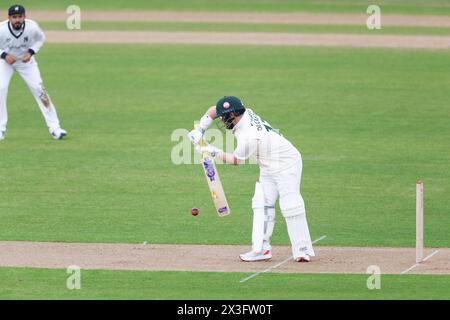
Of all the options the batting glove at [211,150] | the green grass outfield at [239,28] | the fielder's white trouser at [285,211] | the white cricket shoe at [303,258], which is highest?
the green grass outfield at [239,28]

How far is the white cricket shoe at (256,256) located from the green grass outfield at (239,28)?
2471 cm

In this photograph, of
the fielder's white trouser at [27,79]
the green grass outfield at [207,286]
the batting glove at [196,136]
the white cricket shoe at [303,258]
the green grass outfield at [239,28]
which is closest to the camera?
the green grass outfield at [207,286]

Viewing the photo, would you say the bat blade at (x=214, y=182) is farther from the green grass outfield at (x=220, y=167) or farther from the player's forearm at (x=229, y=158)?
the green grass outfield at (x=220, y=167)

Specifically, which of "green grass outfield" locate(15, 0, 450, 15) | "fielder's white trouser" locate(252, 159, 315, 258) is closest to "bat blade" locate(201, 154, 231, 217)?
"fielder's white trouser" locate(252, 159, 315, 258)

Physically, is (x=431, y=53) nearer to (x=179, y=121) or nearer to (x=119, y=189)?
(x=179, y=121)

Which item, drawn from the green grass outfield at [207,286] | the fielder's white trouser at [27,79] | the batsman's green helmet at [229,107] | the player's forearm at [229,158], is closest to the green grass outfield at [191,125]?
the fielder's white trouser at [27,79]

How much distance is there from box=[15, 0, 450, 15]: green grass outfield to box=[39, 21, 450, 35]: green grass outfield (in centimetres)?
414

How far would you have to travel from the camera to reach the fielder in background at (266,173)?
46.0 feet

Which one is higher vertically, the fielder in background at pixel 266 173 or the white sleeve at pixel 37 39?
the white sleeve at pixel 37 39

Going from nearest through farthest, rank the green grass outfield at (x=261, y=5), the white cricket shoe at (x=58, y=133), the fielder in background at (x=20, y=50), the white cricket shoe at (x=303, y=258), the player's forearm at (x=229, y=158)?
the player's forearm at (x=229, y=158), the white cricket shoe at (x=303, y=258), the fielder in background at (x=20, y=50), the white cricket shoe at (x=58, y=133), the green grass outfield at (x=261, y=5)

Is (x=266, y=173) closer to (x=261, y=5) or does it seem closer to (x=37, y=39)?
(x=37, y=39)

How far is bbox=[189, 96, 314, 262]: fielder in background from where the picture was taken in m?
14.0

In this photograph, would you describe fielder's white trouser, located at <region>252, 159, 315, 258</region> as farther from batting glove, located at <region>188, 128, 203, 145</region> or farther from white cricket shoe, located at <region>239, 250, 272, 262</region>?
batting glove, located at <region>188, 128, 203, 145</region>

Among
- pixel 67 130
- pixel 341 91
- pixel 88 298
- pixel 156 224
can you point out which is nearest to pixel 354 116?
pixel 341 91
